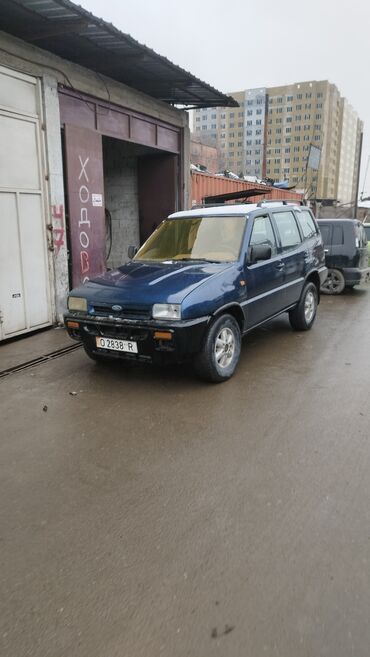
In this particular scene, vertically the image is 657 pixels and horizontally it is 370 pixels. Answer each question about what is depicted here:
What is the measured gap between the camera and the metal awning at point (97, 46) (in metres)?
6.09

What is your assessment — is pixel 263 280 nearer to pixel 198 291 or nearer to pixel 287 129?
pixel 198 291

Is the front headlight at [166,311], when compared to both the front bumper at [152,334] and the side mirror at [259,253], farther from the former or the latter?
the side mirror at [259,253]

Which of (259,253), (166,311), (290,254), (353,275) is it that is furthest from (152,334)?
(353,275)

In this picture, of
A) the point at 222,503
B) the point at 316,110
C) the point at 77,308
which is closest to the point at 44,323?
the point at 77,308

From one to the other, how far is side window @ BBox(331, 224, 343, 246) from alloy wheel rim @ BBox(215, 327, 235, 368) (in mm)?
6712

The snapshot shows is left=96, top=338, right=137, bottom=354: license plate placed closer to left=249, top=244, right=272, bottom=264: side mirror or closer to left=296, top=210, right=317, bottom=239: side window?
left=249, top=244, right=272, bottom=264: side mirror

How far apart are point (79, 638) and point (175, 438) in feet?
6.38

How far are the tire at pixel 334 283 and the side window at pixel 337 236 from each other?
67 cm

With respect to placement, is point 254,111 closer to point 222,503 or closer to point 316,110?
point 316,110

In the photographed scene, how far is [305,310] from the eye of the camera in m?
7.30

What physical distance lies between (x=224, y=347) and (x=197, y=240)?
5.03 ft

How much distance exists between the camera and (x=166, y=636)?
199 cm

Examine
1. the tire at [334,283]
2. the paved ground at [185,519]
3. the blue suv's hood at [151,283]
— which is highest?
the blue suv's hood at [151,283]

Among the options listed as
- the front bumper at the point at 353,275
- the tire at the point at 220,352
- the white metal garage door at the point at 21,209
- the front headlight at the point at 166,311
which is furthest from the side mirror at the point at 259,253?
the front bumper at the point at 353,275
